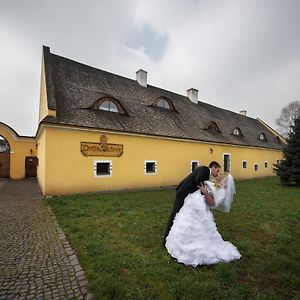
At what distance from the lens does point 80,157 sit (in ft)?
40.5

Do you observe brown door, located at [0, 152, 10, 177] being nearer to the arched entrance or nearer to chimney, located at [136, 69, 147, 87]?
the arched entrance

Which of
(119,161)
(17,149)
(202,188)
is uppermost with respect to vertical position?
(17,149)

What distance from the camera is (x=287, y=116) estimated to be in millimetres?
38250

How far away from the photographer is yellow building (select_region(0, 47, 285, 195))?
11953mm

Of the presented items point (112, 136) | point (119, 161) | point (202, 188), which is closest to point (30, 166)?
point (119, 161)

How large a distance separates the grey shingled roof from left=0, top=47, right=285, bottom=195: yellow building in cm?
5

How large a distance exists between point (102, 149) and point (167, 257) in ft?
30.4

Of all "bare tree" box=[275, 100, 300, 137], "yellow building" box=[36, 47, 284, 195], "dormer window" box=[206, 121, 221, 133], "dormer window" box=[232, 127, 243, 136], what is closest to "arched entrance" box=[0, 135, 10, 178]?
"yellow building" box=[36, 47, 284, 195]

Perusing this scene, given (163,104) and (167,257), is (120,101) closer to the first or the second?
(163,104)

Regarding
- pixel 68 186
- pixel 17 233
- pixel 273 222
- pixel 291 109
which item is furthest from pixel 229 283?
pixel 291 109

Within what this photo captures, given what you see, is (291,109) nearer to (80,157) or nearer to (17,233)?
(80,157)

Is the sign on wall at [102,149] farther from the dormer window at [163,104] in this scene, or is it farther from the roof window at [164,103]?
the dormer window at [163,104]

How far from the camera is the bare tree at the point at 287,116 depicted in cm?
3678

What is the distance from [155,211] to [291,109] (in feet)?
126
